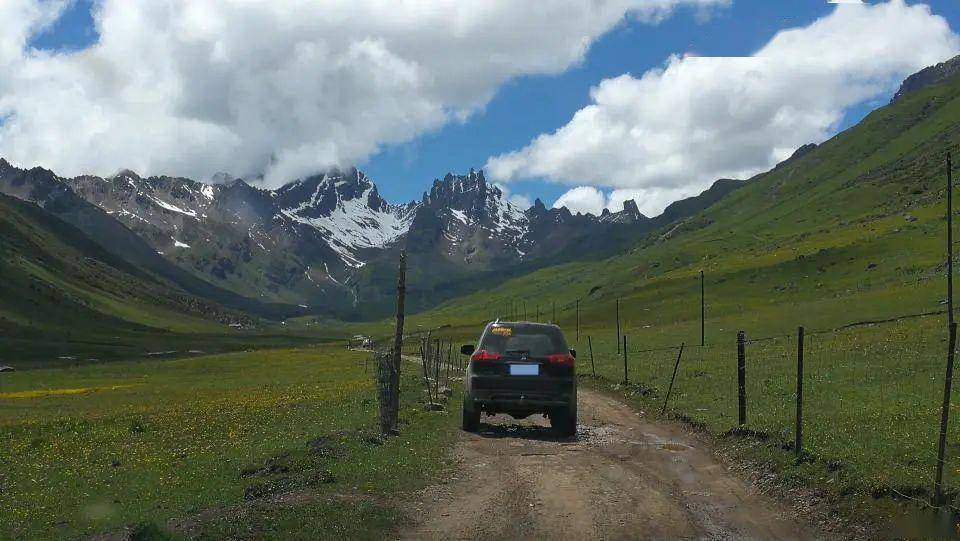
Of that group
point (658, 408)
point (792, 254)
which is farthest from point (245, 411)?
point (792, 254)

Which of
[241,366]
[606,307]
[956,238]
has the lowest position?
[241,366]

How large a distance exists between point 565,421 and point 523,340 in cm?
263

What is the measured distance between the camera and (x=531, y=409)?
2236 cm

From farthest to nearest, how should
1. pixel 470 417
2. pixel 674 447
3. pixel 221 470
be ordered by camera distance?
pixel 470 417 → pixel 674 447 → pixel 221 470

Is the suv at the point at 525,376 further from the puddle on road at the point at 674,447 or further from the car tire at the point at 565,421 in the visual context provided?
the puddle on road at the point at 674,447

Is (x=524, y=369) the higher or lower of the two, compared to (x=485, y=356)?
lower

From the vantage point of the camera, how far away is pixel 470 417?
23.5 metres

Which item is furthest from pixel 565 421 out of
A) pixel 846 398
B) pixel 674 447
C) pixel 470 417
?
pixel 846 398

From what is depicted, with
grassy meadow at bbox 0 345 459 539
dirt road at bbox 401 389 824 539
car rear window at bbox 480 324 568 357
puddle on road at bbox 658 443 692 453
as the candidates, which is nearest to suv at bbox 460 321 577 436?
car rear window at bbox 480 324 568 357

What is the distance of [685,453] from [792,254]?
532ft

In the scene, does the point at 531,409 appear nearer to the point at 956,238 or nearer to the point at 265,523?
the point at 265,523

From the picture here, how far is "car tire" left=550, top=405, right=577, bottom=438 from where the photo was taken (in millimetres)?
22375

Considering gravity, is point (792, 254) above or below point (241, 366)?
above

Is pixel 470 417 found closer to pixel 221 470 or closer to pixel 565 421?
pixel 565 421
